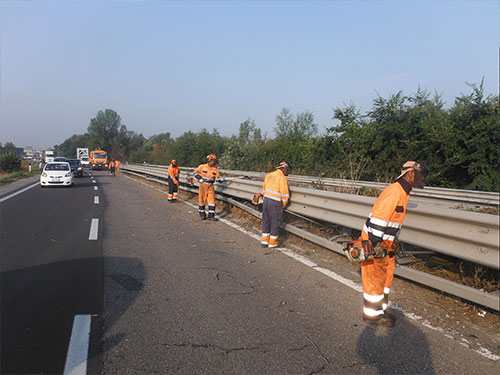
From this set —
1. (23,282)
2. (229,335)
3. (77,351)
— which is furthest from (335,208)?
(23,282)

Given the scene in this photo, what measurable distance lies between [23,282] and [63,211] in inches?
267

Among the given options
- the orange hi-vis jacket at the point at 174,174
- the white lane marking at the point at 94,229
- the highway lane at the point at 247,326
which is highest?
the orange hi-vis jacket at the point at 174,174

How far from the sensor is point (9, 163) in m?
36.4

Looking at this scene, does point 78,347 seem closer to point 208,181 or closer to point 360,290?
point 360,290

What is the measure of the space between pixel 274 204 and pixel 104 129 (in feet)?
331

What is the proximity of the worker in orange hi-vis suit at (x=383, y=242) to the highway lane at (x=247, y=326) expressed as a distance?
0.58 feet

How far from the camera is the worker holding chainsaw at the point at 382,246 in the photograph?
3.57 meters

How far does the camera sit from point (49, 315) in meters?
3.66

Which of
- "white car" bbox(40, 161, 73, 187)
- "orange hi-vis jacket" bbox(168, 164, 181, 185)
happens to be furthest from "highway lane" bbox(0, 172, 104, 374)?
"white car" bbox(40, 161, 73, 187)

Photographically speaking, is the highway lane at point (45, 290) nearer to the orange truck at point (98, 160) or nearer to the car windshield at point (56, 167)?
the car windshield at point (56, 167)

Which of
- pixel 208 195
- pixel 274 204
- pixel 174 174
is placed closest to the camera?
pixel 274 204

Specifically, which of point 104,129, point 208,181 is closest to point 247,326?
point 208,181

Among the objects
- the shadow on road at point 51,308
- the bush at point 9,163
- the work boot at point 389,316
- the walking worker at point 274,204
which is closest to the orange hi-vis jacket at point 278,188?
the walking worker at point 274,204

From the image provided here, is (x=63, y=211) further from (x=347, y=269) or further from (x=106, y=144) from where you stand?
(x=106, y=144)
